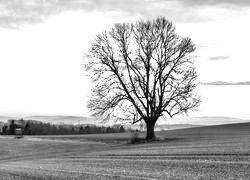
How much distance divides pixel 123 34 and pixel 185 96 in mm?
8571

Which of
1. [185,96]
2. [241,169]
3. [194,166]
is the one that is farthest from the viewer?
[185,96]

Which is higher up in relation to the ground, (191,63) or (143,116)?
(191,63)

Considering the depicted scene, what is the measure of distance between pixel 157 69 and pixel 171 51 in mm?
2212

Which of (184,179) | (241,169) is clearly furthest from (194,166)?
→ (184,179)

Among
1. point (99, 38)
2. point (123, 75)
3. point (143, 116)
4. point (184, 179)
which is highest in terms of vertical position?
point (99, 38)

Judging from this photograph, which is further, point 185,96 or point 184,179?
point 185,96

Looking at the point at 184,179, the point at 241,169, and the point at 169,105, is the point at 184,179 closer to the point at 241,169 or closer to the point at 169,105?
the point at 241,169

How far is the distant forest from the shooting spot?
75.1 meters

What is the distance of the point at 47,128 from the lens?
78375mm

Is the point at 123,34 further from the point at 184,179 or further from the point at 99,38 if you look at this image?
the point at 184,179

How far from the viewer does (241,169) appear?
15.5m

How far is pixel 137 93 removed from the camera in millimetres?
44719

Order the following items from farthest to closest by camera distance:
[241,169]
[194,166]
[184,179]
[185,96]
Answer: [185,96] → [194,166] → [241,169] → [184,179]

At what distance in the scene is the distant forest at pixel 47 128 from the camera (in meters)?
75.1
